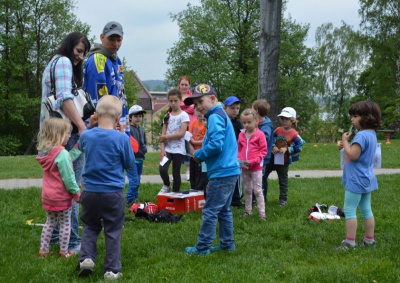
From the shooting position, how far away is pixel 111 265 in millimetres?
4398

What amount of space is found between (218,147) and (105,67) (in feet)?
5.08

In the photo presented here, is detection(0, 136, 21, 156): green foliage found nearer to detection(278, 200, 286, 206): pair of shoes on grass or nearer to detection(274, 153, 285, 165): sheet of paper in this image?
detection(278, 200, 286, 206): pair of shoes on grass

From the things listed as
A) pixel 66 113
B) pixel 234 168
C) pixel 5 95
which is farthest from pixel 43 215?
pixel 5 95

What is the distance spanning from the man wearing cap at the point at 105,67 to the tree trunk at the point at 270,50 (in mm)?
5704

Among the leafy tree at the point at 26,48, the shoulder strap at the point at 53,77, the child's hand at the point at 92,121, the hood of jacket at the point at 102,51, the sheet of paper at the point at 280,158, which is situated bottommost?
the sheet of paper at the point at 280,158

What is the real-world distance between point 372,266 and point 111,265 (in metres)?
2.51

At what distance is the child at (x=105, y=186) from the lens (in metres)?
4.34

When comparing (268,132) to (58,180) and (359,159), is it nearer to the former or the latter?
(359,159)

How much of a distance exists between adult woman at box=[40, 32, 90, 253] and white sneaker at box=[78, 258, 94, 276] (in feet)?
3.15

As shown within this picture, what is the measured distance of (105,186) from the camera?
4.36m

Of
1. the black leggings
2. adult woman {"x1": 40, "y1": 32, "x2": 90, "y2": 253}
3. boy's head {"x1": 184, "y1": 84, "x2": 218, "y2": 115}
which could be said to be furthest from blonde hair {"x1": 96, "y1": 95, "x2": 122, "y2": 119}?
the black leggings

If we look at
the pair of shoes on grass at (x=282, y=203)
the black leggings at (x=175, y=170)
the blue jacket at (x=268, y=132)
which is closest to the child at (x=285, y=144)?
the pair of shoes on grass at (x=282, y=203)

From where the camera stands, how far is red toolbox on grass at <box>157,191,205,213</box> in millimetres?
7684

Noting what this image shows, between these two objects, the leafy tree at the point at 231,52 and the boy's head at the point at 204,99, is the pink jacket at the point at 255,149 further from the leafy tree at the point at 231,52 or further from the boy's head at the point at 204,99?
the leafy tree at the point at 231,52
